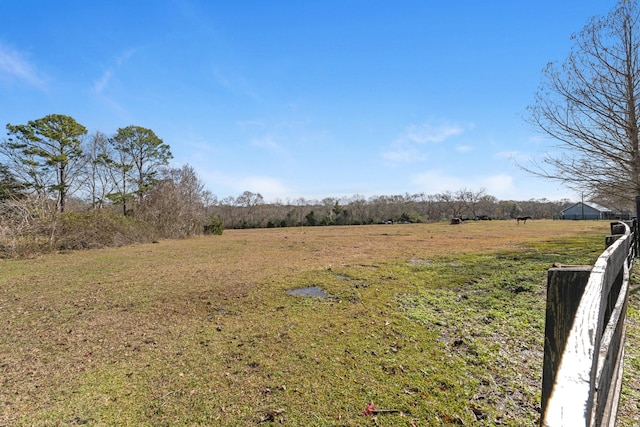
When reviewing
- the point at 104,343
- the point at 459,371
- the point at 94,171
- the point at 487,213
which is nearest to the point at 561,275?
the point at 459,371

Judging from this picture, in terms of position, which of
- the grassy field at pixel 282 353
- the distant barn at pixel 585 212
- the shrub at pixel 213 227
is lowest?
the grassy field at pixel 282 353

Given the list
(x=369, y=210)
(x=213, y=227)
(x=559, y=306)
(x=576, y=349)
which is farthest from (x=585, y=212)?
(x=576, y=349)

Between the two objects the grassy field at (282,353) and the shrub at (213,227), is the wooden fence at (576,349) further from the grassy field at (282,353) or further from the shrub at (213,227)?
the shrub at (213,227)

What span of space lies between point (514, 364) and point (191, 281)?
21.8 feet

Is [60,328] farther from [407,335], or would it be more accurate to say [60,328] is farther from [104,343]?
[407,335]

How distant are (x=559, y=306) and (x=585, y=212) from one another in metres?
75.8

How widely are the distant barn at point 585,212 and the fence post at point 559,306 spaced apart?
69.1m

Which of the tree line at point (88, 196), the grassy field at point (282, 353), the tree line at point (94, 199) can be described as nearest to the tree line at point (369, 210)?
the tree line at point (94, 199)

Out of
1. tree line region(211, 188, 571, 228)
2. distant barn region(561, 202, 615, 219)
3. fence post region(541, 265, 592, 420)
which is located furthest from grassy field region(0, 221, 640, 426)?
distant barn region(561, 202, 615, 219)

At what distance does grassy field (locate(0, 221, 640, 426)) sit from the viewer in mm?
2490

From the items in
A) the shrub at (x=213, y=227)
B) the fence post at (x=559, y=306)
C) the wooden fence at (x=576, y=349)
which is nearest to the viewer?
the wooden fence at (x=576, y=349)

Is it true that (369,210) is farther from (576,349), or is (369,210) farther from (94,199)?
(576,349)

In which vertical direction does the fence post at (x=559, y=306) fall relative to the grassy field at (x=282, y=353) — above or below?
above

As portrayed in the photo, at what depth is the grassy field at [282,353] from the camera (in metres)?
2.49
